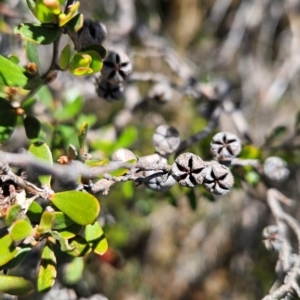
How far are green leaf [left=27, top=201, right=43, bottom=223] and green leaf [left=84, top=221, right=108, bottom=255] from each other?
84 mm

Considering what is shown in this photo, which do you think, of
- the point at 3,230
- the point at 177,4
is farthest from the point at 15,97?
the point at 177,4

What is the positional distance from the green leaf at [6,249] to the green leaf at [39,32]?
0.32m

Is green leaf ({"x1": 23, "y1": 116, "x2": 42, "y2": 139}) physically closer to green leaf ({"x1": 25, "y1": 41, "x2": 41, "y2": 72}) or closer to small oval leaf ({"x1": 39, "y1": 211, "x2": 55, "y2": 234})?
green leaf ({"x1": 25, "y1": 41, "x2": 41, "y2": 72})

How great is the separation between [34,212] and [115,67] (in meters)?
0.34

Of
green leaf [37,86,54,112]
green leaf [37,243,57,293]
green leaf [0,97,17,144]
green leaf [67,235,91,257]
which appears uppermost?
green leaf [0,97,17,144]

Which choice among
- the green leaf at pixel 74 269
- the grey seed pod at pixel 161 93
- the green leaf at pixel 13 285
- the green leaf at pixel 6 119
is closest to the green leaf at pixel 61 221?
the green leaf at pixel 13 285

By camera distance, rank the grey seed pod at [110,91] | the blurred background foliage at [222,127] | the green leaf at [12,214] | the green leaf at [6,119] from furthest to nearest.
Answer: the blurred background foliage at [222,127] < the grey seed pod at [110,91] < the green leaf at [6,119] < the green leaf at [12,214]

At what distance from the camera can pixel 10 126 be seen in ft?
2.88

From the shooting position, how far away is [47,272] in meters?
0.77

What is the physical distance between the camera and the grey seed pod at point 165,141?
0.97 meters

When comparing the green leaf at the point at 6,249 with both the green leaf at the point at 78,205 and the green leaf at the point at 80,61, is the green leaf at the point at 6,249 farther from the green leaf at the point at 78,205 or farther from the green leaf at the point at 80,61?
the green leaf at the point at 80,61

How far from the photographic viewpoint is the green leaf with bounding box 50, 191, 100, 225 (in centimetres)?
69

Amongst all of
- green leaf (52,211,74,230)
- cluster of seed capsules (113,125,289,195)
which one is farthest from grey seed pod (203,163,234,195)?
green leaf (52,211,74,230)

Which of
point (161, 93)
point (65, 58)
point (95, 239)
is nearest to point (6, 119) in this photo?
point (65, 58)
